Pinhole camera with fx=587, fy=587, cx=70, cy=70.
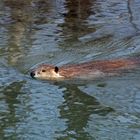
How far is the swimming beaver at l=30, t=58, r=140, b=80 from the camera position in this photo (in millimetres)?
8836

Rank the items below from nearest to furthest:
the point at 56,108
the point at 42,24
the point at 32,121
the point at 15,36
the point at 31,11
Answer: the point at 32,121
the point at 56,108
the point at 15,36
the point at 42,24
the point at 31,11

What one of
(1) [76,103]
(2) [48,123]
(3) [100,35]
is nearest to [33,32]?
(3) [100,35]

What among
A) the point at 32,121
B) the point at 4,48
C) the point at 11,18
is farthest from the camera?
the point at 11,18

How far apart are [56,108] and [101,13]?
7252 mm

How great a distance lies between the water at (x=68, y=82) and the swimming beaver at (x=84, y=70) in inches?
9.0

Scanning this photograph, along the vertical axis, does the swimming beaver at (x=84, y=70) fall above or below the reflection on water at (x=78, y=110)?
below

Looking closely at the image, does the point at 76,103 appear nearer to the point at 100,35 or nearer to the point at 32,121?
the point at 32,121

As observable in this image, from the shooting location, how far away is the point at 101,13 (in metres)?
14.3

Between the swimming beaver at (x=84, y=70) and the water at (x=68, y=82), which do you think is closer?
the water at (x=68, y=82)

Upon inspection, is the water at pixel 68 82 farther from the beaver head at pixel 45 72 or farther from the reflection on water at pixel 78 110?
the beaver head at pixel 45 72

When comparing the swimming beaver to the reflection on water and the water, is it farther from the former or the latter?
the reflection on water

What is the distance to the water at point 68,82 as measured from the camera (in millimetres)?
6605

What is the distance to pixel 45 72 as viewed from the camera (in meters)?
8.84

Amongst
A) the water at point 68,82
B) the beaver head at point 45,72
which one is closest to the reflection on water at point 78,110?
the water at point 68,82
